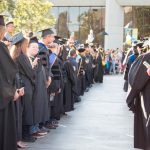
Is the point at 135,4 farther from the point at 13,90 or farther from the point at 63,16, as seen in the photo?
the point at 13,90

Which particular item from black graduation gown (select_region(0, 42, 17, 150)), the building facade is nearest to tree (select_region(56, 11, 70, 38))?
the building facade

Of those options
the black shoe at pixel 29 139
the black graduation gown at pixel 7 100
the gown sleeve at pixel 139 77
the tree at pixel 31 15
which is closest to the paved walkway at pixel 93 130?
the black shoe at pixel 29 139

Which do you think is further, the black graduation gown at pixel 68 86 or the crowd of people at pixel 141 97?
the black graduation gown at pixel 68 86

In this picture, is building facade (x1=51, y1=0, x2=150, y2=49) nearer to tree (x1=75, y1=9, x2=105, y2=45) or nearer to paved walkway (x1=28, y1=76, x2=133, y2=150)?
tree (x1=75, y1=9, x2=105, y2=45)

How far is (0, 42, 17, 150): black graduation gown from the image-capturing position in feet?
22.2

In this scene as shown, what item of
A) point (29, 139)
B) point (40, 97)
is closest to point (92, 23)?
point (40, 97)

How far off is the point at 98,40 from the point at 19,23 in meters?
18.4

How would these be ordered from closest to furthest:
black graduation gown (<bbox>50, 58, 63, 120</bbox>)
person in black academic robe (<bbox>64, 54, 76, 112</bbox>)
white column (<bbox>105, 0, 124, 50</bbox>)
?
1. black graduation gown (<bbox>50, 58, 63, 120</bbox>)
2. person in black academic robe (<bbox>64, 54, 76, 112</bbox>)
3. white column (<bbox>105, 0, 124, 50</bbox>)

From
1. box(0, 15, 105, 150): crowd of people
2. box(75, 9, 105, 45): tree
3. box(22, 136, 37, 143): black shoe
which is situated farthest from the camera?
box(75, 9, 105, 45): tree

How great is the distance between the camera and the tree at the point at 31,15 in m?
30.4

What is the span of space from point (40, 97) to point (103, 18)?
38.7 metres

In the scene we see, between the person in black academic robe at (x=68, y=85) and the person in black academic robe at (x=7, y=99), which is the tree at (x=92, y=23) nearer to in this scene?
the person in black academic robe at (x=68, y=85)

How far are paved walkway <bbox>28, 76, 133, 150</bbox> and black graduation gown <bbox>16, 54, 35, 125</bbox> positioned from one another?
50 centimetres

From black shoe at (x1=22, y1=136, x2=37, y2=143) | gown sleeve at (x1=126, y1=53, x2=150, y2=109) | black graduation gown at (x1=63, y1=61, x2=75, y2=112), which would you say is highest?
gown sleeve at (x1=126, y1=53, x2=150, y2=109)
